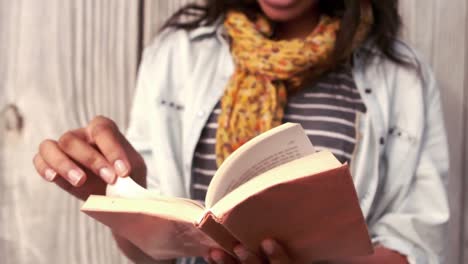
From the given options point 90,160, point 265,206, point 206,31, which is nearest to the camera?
point 265,206

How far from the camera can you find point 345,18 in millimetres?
773

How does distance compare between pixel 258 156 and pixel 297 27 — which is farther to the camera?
pixel 297 27

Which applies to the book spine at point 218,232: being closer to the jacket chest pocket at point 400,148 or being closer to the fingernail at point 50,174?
the fingernail at point 50,174

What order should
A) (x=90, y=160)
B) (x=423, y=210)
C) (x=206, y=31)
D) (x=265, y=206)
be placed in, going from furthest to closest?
(x=206, y=31) → (x=423, y=210) → (x=90, y=160) → (x=265, y=206)

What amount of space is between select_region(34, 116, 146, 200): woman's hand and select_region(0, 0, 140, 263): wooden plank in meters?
0.34

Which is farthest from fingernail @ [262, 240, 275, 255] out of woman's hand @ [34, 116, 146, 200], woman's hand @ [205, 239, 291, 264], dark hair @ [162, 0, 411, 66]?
dark hair @ [162, 0, 411, 66]

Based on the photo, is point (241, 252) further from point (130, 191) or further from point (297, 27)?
point (297, 27)

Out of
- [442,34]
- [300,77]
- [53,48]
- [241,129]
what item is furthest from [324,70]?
[53,48]

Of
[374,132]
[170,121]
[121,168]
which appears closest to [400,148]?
[374,132]

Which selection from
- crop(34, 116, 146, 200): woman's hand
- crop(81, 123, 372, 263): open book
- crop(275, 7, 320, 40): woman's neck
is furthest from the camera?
crop(275, 7, 320, 40): woman's neck

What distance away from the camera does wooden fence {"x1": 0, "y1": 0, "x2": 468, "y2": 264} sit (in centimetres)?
90

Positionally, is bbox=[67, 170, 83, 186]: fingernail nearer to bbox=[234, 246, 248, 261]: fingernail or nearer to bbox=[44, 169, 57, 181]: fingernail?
bbox=[44, 169, 57, 181]: fingernail

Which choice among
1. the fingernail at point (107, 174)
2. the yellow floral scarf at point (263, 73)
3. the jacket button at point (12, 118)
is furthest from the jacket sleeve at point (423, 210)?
the jacket button at point (12, 118)

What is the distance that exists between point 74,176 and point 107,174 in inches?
1.4
